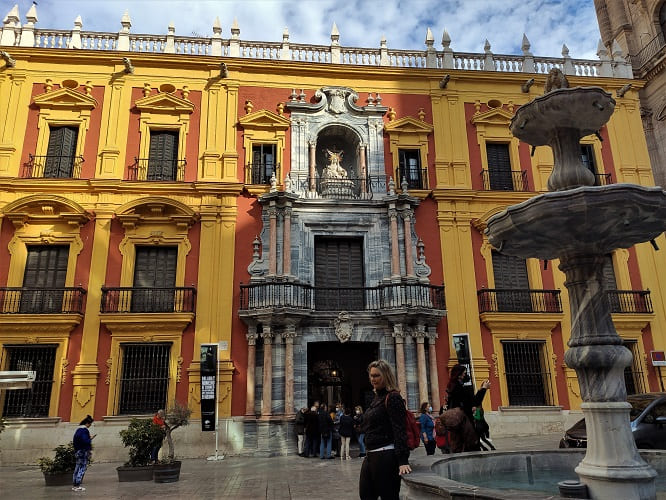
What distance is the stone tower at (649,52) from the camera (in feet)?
71.3

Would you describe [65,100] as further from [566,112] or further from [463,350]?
[566,112]

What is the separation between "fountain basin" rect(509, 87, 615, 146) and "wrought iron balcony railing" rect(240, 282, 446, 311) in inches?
352

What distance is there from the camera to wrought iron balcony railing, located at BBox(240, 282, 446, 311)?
15.1 meters

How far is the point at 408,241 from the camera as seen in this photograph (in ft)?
54.1

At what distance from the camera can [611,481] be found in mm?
5199

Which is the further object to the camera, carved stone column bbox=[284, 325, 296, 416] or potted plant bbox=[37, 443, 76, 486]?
carved stone column bbox=[284, 325, 296, 416]

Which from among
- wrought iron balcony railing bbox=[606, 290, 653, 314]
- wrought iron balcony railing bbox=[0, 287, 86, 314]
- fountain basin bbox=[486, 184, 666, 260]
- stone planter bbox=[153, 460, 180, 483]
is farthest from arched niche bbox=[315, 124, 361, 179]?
fountain basin bbox=[486, 184, 666, 260]

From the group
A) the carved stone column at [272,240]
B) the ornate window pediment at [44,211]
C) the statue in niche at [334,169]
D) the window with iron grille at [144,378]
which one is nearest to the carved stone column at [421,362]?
the carved stone column at [272,240]

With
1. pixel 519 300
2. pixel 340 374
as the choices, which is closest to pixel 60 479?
pixel 340 374

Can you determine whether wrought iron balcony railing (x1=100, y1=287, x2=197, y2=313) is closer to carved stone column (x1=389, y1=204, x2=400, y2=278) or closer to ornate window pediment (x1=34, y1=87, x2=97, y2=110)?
carved stone column (x1=389, y1=204, x2=400, y2=278)

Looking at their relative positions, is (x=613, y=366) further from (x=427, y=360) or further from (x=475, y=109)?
(x=475, y=109)

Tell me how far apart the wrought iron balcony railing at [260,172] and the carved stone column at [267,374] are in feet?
16.1

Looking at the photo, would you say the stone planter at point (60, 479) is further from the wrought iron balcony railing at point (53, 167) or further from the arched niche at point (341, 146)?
the arched niche at point (341, 146)

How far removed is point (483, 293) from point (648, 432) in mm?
7596
